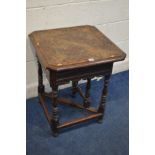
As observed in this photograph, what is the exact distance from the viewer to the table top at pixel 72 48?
4.77 feet

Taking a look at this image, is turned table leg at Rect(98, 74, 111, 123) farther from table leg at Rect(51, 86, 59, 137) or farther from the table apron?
table leg at Rect(51, 86, 59, 137)

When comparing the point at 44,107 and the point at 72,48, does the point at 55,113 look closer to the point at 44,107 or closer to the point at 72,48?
the point at 44,107

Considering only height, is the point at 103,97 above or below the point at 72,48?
below

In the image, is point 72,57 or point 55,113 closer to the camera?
point 72,57

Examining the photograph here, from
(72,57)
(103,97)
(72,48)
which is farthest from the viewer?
(103,97)

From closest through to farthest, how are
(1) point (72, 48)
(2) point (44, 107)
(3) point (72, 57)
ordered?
(3) point (72, 57)
(1) point (72, 48)
(2) point (44, 107)

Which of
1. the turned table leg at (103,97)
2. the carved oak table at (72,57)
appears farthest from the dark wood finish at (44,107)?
the turned table leg at (103,97)

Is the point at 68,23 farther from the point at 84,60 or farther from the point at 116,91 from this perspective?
the point at 116,91

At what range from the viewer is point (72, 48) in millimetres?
1591

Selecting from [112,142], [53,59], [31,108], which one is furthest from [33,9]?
[112,142]

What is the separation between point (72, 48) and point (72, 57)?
121 millimetres

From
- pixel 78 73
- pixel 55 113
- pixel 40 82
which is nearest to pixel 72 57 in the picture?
pixel 78 73

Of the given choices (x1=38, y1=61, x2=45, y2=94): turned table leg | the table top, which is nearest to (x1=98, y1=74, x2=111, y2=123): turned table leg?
the table top

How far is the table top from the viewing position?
1.45m
